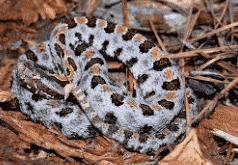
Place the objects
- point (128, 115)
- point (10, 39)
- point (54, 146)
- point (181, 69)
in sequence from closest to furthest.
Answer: point (54, 146) → point (128, 115) → point (181, 69) → point (10, 39)

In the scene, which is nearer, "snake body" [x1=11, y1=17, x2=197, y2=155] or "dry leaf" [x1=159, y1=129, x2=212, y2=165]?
"dry leaf" [x1=159, y1=129, x2=212, y2=165]

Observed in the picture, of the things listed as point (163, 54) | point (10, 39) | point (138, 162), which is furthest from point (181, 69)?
point (10, 39)

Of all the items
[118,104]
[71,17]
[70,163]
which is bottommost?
[70,163]

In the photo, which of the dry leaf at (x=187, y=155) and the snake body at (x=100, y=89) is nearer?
the dry leaf at (x=187, y=155)

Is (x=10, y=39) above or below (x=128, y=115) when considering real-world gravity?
above

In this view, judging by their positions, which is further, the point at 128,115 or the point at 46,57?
the point at 46,57

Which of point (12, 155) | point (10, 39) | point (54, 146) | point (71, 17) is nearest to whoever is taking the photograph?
point (12, 155)

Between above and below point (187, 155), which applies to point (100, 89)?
above

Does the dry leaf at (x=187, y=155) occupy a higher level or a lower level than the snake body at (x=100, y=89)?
lower

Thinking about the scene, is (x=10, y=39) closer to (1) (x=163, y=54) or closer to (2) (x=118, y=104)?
(2) (x=118, y=104)

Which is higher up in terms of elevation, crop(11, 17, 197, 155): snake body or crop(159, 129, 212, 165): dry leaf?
crop(11, 17, 197, 155): snake body

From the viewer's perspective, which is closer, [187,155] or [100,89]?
[187,155]
